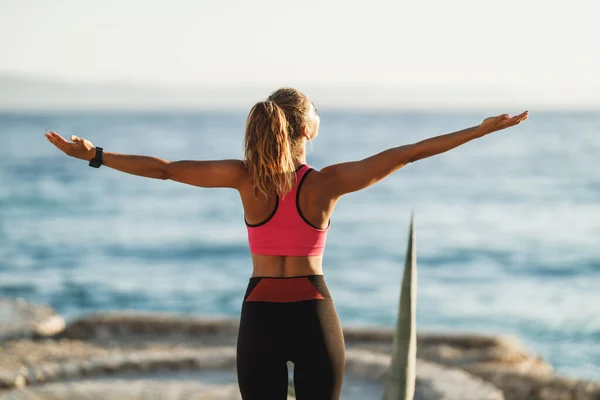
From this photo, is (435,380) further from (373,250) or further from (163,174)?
(373,250)

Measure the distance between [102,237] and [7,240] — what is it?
8.98 feet

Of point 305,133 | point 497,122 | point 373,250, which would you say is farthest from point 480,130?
point 373,250

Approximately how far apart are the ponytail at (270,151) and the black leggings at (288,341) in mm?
367

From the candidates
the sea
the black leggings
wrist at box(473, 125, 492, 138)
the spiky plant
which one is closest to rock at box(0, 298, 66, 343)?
the sea

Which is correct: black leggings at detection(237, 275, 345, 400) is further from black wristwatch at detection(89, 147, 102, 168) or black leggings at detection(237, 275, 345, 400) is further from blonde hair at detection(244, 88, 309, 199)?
black wristwatch at detection(89, 147, 102, 168)

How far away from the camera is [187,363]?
7.77 metres

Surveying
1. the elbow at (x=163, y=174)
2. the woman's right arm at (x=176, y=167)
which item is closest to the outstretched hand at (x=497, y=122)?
the woman's right arm at (x=176, y=167)

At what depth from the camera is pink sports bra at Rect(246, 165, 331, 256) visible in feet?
11.4

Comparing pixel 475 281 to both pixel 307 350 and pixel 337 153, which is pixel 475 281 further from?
pixel 337 153

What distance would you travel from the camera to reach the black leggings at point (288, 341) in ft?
11.4

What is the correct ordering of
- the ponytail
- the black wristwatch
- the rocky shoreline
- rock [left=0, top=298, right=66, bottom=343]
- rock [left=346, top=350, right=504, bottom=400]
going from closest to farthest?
the ponytail < the black wristwatch < rock [left=346, top=350, right=504, bottom=400] < the rocky shoreline < rock [left=0, top=298, right=66, bottom=343]

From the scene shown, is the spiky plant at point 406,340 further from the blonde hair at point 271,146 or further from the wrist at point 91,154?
the wrist at point 91,154

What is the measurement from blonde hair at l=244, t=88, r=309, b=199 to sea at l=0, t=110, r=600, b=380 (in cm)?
35

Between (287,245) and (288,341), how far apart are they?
0.37 meters
